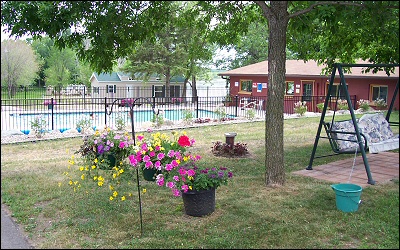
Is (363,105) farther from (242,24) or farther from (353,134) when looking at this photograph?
(353,134)

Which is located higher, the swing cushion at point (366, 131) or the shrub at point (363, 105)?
the shrub at point (363, 105)

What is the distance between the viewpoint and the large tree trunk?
6.05m

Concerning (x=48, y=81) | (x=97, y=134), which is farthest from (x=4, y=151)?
(x=48, y=81)

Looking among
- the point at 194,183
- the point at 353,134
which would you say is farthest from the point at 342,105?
the point at 194,183

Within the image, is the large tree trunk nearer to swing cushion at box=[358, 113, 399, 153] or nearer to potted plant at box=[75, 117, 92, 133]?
swing cushion at box=[358, 113, 399, 153]

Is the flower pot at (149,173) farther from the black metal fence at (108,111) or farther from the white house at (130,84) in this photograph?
the white house at (130,84)

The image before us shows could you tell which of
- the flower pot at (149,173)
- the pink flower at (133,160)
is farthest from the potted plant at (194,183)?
the flower pot at (149,173)

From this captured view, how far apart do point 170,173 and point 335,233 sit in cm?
187

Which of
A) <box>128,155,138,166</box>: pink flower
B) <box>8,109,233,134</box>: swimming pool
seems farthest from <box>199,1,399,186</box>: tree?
<box>8,109,233,134</box>: swimming pool

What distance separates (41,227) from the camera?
15.6ft

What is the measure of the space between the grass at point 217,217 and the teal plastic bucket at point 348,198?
91 mm

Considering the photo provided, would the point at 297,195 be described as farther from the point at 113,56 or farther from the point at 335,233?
the point at 113,56

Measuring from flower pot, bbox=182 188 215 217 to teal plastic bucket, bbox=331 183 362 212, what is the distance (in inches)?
58.8

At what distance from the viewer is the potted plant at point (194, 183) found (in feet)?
15.6
